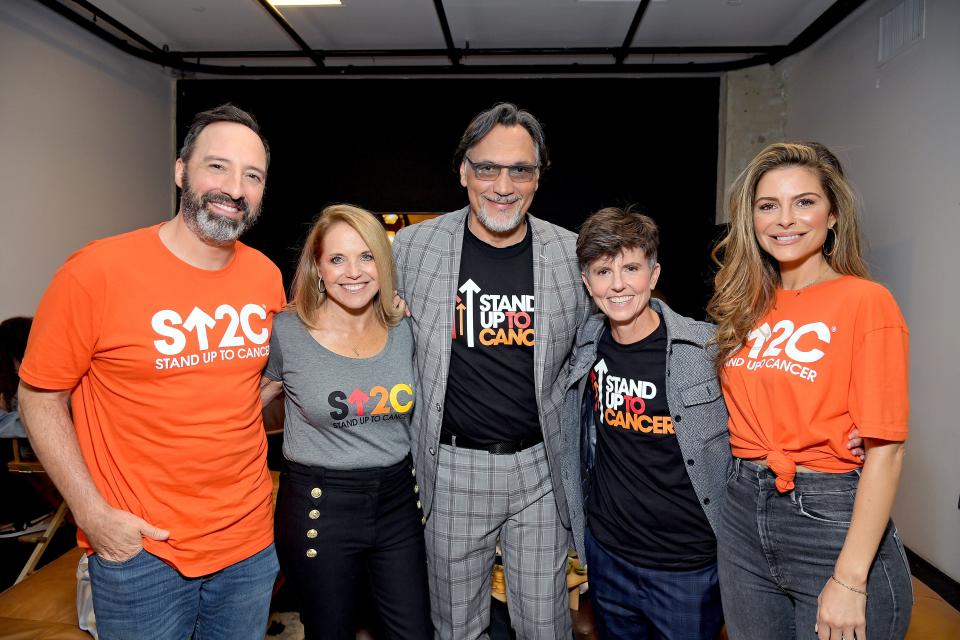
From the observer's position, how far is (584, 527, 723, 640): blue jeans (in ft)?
5.83

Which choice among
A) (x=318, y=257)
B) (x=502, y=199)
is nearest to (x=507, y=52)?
(x=502, y=199)

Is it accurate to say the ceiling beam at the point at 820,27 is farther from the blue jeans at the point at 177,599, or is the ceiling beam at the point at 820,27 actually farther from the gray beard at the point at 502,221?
the blue jeans at the point at 177,599

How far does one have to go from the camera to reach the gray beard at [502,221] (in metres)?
2.17

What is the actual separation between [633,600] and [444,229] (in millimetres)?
1486

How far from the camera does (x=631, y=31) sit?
18.0 feet

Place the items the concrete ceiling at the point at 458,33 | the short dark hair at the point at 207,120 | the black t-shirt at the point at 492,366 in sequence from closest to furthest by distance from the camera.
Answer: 1. the short dark hair at the point at 207,120
2. the black t-shirt at the point at 492,366
3. the concrete ceiling at the point at 458,33

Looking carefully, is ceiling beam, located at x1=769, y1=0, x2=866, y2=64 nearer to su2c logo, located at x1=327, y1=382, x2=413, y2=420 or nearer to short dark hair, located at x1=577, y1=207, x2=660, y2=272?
short dark hair, located at x1=577, y1=207, x2=660, y2=272

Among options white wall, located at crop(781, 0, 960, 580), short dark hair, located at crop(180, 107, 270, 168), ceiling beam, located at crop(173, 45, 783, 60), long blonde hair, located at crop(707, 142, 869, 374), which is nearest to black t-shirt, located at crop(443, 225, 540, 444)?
long blonde hair, located at crop(707, 142, 869, 374)

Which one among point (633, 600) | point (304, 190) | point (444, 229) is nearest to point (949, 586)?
point (633, 600)

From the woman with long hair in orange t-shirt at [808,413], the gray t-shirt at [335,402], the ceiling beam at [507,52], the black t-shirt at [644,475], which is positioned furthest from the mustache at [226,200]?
the ceiling beam at [507,52]

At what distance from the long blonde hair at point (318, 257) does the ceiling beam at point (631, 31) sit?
4.15 m

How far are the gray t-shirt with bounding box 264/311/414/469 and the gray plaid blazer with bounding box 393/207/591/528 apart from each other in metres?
0.12

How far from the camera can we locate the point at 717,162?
20.9 ft

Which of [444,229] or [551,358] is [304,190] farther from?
[551,358]
